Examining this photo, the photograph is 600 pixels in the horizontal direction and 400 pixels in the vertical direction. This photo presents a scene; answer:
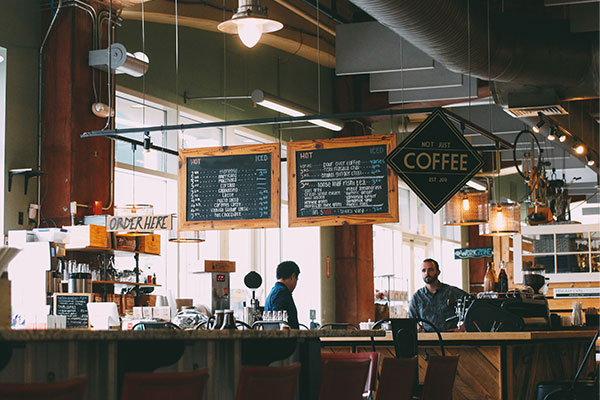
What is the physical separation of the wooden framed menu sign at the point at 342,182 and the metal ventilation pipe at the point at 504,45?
3.10 feet

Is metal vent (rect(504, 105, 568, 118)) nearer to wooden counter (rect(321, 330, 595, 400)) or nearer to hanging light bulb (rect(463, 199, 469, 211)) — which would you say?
hanging light bulb (rect(463, 199, 469, 211))

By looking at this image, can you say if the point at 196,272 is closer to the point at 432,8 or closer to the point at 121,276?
the point at 121,276

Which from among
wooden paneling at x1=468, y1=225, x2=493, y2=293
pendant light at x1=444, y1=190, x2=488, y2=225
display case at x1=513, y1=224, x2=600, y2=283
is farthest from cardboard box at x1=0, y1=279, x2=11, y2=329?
wooden paneling at x1=468, y1=225, x2=493, y2=293

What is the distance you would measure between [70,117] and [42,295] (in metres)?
1.76

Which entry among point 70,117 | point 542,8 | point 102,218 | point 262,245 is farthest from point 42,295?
point 542,8

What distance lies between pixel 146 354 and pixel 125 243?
5.31 meters

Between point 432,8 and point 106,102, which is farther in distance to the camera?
point 106,102

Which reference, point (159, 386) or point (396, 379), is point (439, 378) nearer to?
point (396, 379)

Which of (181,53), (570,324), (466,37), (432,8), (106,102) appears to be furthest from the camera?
(181,53)

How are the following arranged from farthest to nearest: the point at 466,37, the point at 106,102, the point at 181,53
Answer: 1. the point at 181,53
2. the point at 106,102
3. the point at 466,37

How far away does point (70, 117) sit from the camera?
816cm

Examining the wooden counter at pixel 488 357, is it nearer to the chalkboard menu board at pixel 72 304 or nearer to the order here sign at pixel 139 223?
the order here sign at pixel 139 223

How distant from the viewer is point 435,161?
6211 millimetres

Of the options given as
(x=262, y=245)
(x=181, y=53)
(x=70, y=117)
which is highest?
(x=181, y=53)
